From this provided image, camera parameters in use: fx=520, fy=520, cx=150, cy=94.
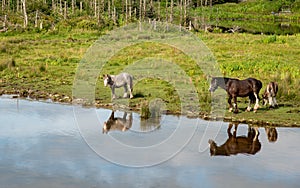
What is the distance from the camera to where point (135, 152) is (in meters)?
12.1

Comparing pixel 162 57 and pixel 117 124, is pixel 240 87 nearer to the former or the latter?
pixel 117 124

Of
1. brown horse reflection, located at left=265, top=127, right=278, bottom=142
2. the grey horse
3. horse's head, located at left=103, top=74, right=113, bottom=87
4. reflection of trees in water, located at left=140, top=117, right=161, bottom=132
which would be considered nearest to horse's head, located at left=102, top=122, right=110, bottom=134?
reflection of trees in water, located at left=140, top=117, right=161, bottom=132

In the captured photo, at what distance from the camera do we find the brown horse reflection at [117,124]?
14.4 metres

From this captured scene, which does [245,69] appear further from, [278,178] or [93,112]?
[278,178]

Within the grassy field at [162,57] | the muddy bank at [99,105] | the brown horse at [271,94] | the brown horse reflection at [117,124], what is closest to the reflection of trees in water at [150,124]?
the brown horse reflection at [117,124]

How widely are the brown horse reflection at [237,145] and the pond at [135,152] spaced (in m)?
0.02

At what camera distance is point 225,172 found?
410 inches

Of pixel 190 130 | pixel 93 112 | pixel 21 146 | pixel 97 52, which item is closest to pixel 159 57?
pixel 97 52

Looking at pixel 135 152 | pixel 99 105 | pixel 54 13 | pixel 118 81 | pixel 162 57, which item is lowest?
pixel 135 152


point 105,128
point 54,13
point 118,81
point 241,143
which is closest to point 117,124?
point 105,128

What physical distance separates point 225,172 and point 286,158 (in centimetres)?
186

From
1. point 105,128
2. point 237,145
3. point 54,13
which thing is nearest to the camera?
point 237,145

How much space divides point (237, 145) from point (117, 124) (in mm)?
3784

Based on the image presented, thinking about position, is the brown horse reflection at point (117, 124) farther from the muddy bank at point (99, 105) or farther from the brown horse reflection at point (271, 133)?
the brown horse reflection at point (271, 133)
